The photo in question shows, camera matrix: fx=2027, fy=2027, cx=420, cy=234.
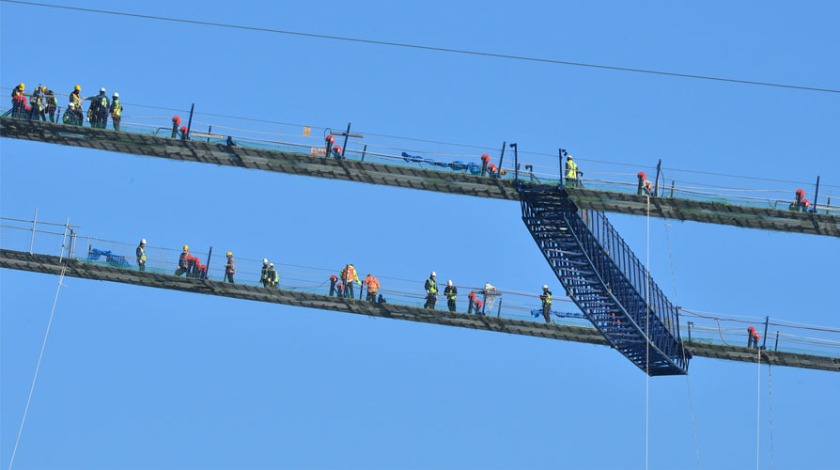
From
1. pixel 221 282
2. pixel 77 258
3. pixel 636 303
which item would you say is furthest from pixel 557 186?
pixel 77 258

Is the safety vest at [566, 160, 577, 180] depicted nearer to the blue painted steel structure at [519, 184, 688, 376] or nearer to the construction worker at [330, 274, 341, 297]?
the blue painted steel structure at [519, 184, 688, 376]

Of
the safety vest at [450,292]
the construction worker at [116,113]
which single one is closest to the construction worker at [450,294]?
the safety vest at [450,292]

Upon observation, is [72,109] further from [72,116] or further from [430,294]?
[430,294]

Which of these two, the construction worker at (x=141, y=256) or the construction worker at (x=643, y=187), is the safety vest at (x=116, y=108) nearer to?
the construction worker at (x=141, y=256)

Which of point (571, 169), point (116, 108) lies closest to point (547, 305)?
point (571, 169)

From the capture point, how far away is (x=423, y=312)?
83438 millimetres

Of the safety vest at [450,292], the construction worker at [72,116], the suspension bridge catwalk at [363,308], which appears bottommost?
the suspension bridge catwalk at [363,308]

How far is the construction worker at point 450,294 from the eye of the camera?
83.8 meters

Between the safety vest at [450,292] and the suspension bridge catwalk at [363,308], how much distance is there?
0.71 metres

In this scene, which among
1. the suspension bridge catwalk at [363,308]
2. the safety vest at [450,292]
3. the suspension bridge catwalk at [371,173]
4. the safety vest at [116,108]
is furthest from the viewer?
the safety vest at [450,292]

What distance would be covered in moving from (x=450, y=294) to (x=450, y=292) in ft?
0.27

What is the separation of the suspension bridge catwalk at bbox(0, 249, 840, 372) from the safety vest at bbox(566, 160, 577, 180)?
25.0ft

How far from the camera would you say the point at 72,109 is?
79875 millimetres

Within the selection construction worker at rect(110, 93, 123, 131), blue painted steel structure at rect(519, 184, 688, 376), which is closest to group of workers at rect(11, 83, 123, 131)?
construction worker at rect(110, 93, 123, 131)
